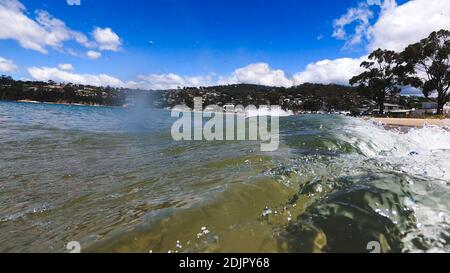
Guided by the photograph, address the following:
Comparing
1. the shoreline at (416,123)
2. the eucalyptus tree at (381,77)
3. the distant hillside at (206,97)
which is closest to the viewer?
the shoreline at (416,123)

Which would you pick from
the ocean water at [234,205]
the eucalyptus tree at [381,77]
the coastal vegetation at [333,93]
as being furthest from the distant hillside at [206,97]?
the ocean water at [234,205]

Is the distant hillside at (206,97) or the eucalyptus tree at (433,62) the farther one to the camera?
the distant hillside at (206,97)

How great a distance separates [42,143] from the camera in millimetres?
11766

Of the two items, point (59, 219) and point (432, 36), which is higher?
point (432, 36)

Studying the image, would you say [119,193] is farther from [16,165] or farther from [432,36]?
[432,36]

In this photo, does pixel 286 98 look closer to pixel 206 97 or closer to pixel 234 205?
pixel 206 97

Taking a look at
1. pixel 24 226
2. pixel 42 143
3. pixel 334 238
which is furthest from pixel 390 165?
pixel 42 143

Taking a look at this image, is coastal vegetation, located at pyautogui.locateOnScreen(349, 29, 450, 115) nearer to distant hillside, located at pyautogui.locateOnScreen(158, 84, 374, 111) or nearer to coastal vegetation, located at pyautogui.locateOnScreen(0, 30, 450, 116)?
coastal vegetation, located at pyautogui.locateOnScreen(0, 30, 450, 116)

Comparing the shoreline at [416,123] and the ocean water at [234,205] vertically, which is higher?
the shoreline at [416,123]

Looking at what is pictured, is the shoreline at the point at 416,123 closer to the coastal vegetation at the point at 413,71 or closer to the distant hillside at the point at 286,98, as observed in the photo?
the coastal vegetation at the point at 413,71

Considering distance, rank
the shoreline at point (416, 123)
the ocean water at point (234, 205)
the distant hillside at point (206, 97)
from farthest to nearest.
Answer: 1. the distant hillside at point (206, 97)
2. the shoreline at point (416, 123)
3. the ocean water at point (234, 205)

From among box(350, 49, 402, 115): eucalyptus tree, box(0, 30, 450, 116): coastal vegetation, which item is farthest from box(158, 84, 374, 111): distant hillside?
box(350, 49, 402, 115): eucalyptus tree

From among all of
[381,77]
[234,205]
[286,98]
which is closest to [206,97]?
[286,98]
